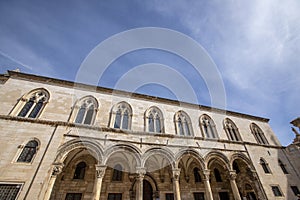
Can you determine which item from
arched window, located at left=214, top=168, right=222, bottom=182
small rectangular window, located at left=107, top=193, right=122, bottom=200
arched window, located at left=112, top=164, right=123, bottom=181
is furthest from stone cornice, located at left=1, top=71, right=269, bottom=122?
small rectangular window, located at left=107, top=193, right=122, bottom=200

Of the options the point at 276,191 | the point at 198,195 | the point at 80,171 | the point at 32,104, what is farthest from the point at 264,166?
the point at 32,104

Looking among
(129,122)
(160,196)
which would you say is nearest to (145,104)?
(129,122)

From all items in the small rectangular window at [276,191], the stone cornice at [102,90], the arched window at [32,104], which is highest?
the stone cornice at [102,90]

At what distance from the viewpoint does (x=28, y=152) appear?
25.2 ft

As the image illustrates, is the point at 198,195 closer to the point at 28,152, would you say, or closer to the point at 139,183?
the point at 139,183

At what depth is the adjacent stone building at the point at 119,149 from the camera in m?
7.66

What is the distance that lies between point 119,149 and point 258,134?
50.7 feet

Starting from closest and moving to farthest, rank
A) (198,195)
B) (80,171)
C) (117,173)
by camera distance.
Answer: (80,171)
(117,173)
(198,195)

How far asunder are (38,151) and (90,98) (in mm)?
4882

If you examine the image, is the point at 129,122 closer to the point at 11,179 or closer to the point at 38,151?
the point at 38,151

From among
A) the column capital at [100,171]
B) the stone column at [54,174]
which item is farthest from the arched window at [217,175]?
the stone column at [54,174]

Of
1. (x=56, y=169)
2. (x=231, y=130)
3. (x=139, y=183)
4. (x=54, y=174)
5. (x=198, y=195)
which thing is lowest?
(x=198, y=195)

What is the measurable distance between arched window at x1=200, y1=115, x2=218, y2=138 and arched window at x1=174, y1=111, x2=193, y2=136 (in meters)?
1.32

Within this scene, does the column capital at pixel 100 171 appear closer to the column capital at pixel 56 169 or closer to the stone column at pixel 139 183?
the column capital at pixel 56 169
